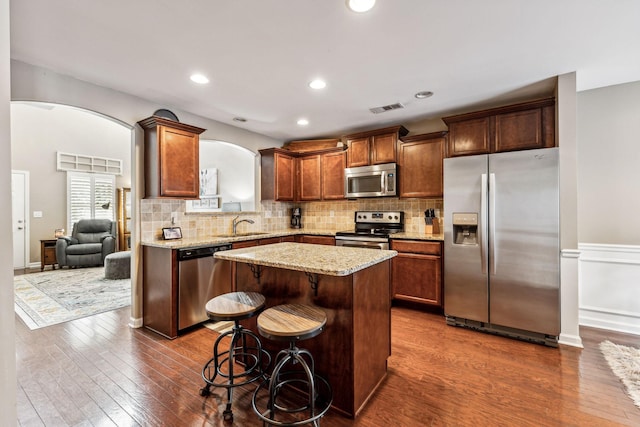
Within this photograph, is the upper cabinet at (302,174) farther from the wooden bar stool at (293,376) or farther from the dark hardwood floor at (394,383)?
the wooden bar stool at (293,376)

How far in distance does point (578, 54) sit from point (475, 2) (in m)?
1.31

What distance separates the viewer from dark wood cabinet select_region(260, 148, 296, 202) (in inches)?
181

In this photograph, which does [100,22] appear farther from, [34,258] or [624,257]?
[34,258]

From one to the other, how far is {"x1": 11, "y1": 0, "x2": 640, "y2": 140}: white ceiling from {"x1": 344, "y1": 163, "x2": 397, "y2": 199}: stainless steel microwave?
100 centimetres

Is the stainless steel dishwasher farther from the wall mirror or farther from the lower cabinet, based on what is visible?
the wall mirror

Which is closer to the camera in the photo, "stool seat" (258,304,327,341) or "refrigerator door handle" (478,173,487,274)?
"stool seat" (258,304,327,341)

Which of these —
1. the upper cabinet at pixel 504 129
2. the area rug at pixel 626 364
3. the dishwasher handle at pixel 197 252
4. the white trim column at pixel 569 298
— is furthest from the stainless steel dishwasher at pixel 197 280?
the area rug at pixel 626 364

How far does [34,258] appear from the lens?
6180 mm

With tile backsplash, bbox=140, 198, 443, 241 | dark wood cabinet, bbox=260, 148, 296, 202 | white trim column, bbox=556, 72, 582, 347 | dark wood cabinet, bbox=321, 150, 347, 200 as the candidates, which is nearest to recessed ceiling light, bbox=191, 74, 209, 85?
tile backsplash, bbox=140, 198, 443, 241

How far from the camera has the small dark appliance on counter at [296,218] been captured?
5301mm

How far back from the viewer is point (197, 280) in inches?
122

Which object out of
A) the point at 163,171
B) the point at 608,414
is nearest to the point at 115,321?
the point at 163,171

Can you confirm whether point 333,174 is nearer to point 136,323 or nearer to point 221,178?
point 221,178

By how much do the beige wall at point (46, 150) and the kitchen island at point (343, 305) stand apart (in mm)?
5562
